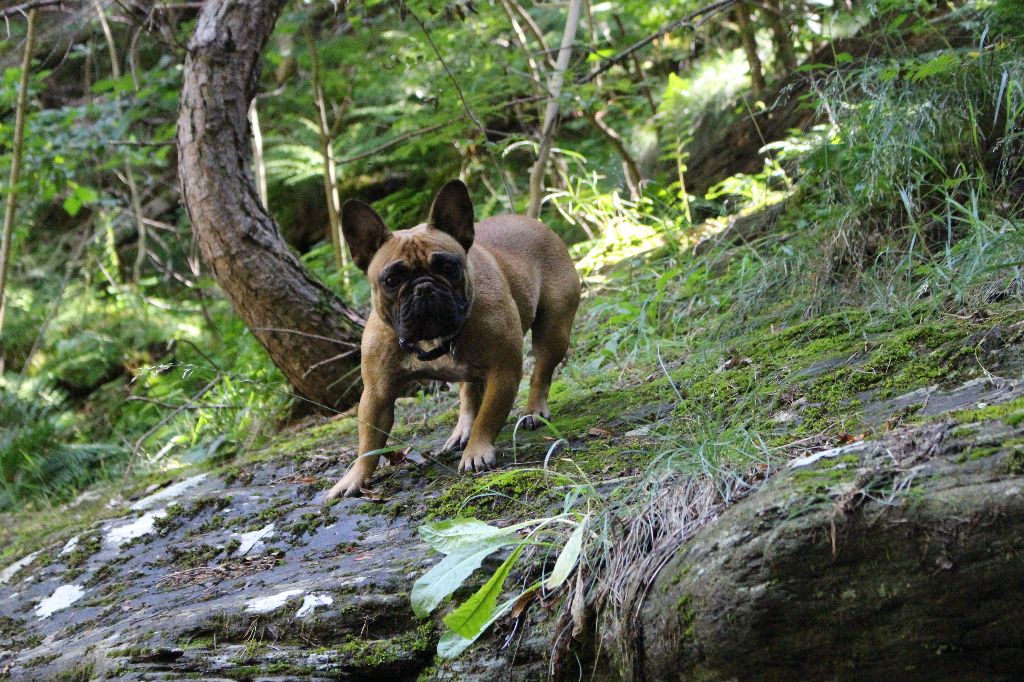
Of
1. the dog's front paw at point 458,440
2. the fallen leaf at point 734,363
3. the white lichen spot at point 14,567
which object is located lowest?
the fallen leaf at point 734,363

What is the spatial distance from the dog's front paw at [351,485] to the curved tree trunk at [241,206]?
2395 mm

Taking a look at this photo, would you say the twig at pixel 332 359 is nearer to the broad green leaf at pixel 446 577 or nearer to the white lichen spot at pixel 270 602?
the white lichen spot at pixel 270 602

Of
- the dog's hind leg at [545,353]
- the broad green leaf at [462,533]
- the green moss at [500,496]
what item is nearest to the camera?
the broad green leaf at [462,533]

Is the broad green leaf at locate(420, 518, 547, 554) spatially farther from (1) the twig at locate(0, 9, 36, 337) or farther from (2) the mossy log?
(1) the twig at locate(0, 9, 36, 337)

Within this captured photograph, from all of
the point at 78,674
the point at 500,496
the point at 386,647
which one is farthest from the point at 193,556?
the point at 386,647

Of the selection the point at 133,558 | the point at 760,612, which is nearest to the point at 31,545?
the point at 133,558

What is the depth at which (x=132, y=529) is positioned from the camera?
525cm

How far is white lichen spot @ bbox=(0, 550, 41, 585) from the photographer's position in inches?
205

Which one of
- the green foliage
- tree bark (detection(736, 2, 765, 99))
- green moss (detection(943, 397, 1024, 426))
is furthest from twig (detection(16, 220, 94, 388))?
green moss (detection(943, 397, 1024, 426))

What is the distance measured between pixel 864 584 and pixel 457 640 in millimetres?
1261

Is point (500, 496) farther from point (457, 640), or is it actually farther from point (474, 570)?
point (457, 640)

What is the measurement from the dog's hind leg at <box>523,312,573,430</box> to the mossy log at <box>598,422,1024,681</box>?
10.4ft

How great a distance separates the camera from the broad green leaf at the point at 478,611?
2.91 metres

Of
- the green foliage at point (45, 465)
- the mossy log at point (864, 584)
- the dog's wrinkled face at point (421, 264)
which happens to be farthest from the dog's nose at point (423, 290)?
the green foliage at point (45, 465)
